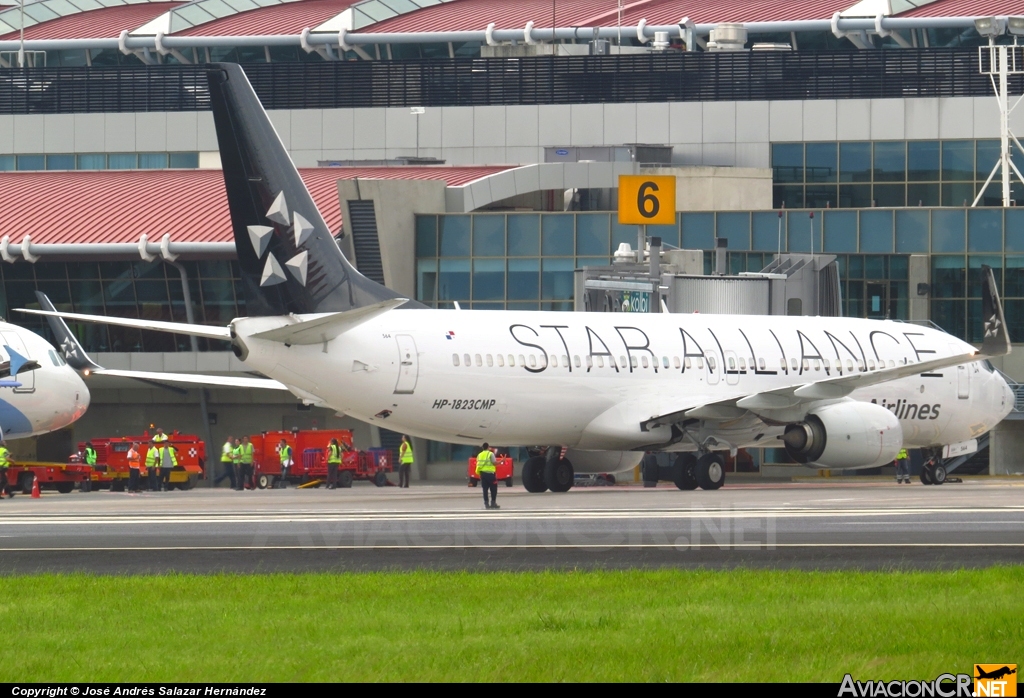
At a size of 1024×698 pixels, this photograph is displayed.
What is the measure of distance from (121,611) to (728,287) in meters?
34.8

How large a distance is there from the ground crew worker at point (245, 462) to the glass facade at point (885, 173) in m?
28.1

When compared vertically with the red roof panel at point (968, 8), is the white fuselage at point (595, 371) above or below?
below

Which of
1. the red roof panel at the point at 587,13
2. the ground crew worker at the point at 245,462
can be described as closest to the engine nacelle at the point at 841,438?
the ground crew worker at the point at 245,462

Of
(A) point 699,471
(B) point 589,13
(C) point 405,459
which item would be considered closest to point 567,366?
(A) point 699,471

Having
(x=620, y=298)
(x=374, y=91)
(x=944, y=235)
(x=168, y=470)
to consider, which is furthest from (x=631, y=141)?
(x=168, y=470)

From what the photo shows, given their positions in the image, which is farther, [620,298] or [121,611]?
[620,298]

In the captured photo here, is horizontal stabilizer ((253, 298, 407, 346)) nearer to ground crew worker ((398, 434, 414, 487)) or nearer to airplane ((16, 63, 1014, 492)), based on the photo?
airplane ((16, 63, 1014, 492))

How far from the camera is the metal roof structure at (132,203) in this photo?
5641 cm

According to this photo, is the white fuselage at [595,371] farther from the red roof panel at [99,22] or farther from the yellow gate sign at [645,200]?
the red roof panel at [99,22]

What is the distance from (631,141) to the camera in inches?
2653

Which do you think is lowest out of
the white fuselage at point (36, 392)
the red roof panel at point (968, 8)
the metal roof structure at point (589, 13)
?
the white fuselage at point (36, 392)

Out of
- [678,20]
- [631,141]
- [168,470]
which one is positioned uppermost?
[678,20]

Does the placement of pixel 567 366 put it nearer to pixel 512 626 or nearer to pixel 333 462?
pixel 333 462

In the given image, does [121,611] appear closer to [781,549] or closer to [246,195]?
[781,549]
